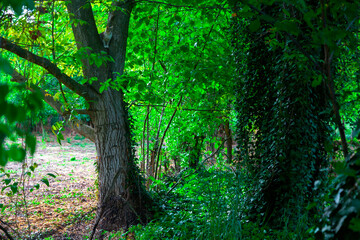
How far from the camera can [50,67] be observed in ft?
11.5

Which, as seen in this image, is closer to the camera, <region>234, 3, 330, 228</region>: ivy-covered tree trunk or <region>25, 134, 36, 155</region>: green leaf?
<region>25, 134, 36, 155</region>: green leaf

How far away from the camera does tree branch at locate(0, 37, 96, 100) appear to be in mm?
3150

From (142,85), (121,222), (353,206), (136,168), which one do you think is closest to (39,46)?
(142,85)

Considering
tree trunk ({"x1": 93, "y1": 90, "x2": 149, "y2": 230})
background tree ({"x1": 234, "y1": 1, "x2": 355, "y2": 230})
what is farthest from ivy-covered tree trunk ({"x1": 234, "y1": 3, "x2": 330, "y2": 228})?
tree trunk ({"x1": 93, "y1": 90, "x2": 149, "y2": 230})

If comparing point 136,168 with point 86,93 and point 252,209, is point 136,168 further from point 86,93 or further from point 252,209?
point 252,209

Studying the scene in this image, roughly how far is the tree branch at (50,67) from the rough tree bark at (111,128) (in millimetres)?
21

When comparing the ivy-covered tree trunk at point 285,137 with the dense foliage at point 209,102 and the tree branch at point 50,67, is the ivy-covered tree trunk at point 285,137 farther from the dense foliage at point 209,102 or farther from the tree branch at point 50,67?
the tree branch at point 50,67

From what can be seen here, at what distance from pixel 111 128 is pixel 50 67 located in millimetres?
1151

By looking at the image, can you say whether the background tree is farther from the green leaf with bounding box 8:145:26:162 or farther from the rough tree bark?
the green leaf with bounding box 8:145:26:162

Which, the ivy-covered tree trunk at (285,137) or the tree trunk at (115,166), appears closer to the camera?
the ivy-covered tree trunk at (285,137)

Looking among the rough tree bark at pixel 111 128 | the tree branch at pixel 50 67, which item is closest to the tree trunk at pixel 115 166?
the rough tree bark at pixel 111 128

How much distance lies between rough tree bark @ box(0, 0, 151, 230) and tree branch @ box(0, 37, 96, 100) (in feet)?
0.07

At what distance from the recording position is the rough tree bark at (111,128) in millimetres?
4066

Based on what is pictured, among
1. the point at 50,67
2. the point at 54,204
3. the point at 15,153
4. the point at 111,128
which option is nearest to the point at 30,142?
the point at 15,153
